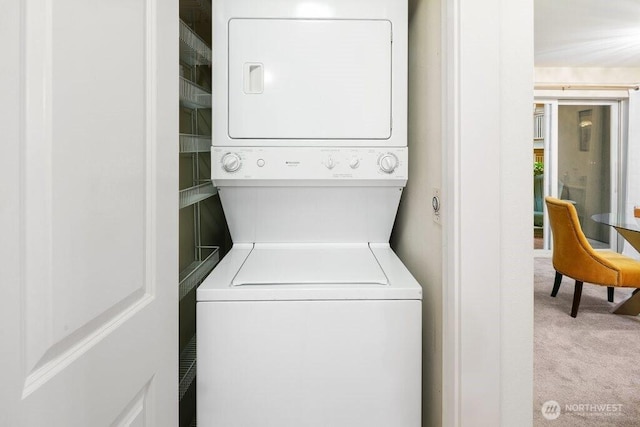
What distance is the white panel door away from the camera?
1.68 ft

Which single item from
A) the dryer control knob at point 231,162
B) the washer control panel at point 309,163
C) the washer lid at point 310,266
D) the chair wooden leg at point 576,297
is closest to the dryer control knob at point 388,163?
the washer control panel at point 309,163

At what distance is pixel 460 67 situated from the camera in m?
1.10

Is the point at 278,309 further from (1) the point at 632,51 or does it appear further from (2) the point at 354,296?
(1) the point at 632,51

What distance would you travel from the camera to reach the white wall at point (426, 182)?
51.7 inches

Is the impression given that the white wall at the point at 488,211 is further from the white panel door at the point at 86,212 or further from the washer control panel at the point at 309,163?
the white panel door at the point at 86,212

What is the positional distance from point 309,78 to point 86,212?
1065 millimetres

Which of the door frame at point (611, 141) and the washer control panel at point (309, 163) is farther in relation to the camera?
the door frame at point (611, 141)

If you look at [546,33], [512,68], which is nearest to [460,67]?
[512,68]

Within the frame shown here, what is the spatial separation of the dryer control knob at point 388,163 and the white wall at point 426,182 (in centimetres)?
10

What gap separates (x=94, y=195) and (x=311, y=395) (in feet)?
2.82

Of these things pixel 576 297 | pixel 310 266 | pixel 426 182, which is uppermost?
pixel 426 182
